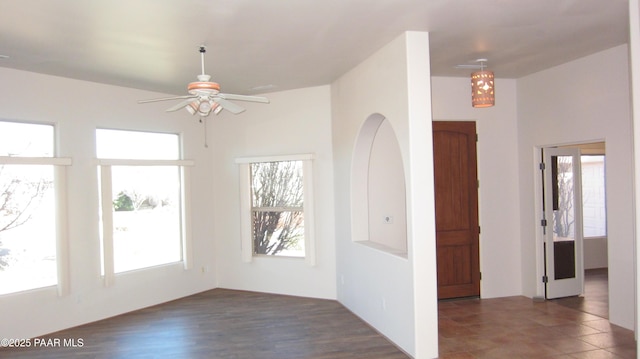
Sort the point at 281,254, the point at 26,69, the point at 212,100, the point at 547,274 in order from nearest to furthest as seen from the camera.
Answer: the point at 212,100 → the point at 26,69 → the point at 547,274 → the point at 281,254

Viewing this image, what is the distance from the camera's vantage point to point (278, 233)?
686 cm

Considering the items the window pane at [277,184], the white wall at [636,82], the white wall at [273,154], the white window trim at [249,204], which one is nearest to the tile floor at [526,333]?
the white wall at [636,82]

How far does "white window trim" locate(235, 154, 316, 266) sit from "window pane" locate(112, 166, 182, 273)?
3.18 ft

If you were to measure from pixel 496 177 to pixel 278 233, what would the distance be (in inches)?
129

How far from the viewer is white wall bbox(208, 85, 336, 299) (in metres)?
6.40

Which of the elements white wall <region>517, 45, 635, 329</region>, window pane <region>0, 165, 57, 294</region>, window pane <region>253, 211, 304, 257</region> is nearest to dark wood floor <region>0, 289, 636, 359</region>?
white wall <region>517, 45, 635, 329</region>

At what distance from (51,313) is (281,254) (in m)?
Result: 3.03

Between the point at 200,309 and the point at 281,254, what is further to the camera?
the point at 281,254

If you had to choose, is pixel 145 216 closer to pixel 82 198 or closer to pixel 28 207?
pixel 82 198

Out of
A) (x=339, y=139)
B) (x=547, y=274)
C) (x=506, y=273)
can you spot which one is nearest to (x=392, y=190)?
(x=339, y=139)

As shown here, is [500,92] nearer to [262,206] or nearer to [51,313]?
[262,206]

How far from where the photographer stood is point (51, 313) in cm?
528

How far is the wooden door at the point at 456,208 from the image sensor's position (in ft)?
19.9

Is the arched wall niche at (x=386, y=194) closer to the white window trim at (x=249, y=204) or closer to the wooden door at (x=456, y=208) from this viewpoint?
the wooden door at (x=456, y=208)
